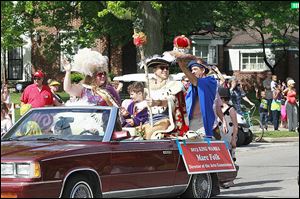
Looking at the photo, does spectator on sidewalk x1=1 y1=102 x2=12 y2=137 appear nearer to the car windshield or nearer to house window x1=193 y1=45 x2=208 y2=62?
the car windshield

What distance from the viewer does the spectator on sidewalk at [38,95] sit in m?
15.0

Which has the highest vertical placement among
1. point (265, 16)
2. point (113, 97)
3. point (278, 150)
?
point (265, 16)

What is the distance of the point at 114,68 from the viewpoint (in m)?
45.2

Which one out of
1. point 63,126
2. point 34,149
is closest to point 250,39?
point 63,126

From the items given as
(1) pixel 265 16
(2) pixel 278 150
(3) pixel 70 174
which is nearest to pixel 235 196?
(3) pixel 70 174

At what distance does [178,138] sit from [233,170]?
3.84 feet

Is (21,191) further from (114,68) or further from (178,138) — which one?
(114,68)

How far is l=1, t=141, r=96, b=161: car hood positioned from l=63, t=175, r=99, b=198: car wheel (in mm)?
329

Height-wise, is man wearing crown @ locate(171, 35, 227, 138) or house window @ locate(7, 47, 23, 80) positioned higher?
house window @ locate(7, 47, 23, 80)

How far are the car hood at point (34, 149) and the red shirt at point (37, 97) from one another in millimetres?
5191

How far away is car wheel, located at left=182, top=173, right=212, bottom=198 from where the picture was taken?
11023 mm

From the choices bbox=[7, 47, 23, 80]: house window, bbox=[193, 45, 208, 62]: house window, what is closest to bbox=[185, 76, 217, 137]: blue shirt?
bbox=[7, 47, 23, 80]: house window

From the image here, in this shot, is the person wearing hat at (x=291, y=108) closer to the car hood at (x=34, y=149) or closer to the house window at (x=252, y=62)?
the car hood at (x=34, y=149)

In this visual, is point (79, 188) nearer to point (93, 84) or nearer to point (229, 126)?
point (93, 84)
